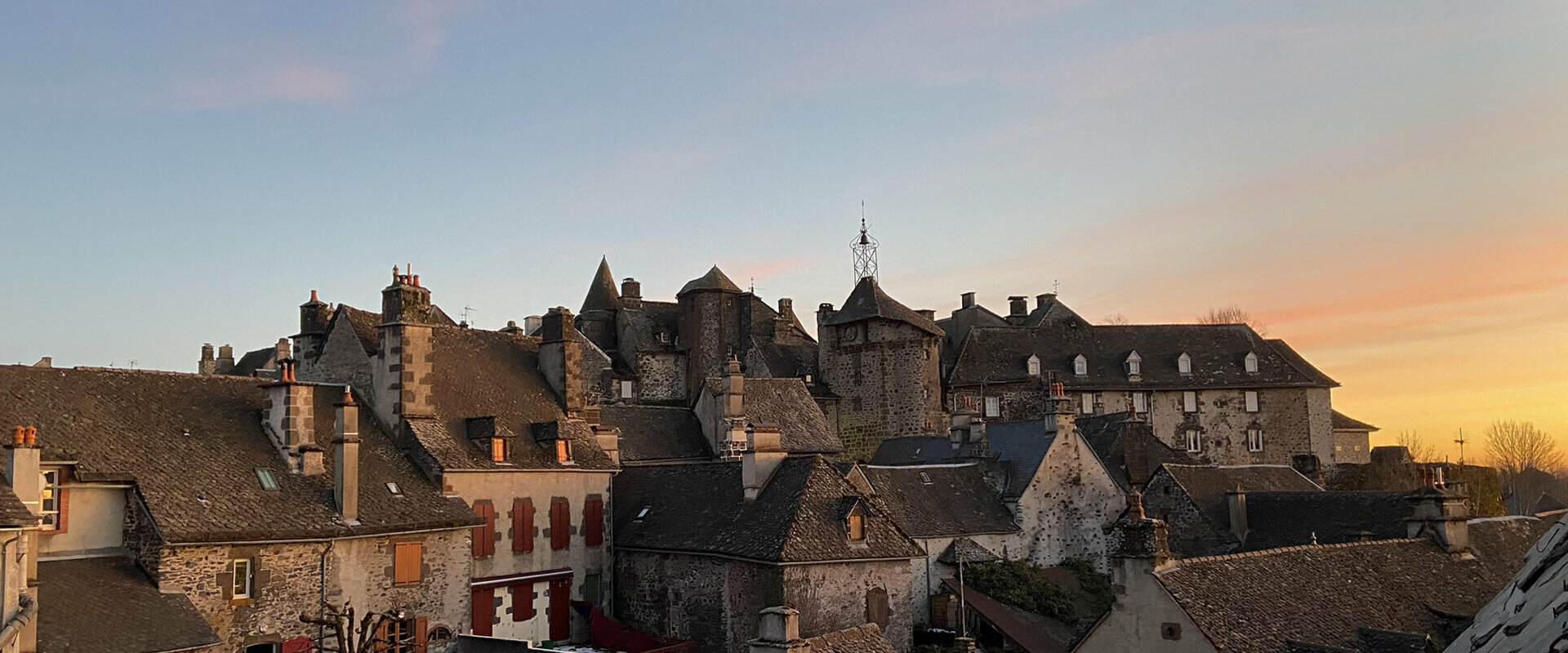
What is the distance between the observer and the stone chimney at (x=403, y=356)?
1211 inches

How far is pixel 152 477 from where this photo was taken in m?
23.7

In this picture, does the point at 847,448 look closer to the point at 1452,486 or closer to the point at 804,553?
the point at 804,553

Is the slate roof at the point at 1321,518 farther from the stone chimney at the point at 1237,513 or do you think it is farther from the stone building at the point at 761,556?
the stone building at the point at 761,556

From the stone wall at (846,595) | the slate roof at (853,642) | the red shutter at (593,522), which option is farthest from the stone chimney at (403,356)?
the slate roof at (853,642)

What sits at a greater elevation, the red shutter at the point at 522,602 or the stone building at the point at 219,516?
the stone building at the point at 219,516

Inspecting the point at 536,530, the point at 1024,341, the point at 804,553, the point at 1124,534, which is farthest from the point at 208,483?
the point at 1024,341

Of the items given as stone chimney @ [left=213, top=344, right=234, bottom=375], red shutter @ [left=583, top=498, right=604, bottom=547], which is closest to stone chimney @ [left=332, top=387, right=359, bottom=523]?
red shutter @ [left=583, top=498, right=604, bottom=547]

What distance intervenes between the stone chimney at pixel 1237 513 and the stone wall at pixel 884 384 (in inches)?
869

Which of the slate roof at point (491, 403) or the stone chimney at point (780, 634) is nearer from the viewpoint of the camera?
the stone chimney at point (780, 634)

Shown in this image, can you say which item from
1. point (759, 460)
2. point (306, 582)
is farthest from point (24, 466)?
point (759, 460)

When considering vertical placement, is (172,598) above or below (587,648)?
above

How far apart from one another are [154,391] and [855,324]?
3520 centimetres

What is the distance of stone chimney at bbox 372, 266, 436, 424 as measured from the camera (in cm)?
3075

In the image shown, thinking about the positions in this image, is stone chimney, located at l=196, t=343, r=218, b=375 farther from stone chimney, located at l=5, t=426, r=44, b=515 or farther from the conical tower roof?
stone chimney, located at l=5, t=426, r=44, b=515
